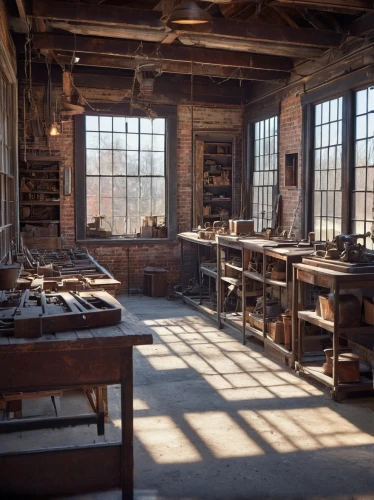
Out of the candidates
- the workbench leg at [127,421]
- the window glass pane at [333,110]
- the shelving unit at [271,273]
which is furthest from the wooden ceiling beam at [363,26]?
the workbench leg at [127,421]

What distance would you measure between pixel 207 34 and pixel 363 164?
3.02 meters

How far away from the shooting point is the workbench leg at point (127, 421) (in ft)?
12.4

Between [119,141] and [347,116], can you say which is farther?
[119,141]

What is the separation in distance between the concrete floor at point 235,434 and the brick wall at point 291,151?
3937 millimetres

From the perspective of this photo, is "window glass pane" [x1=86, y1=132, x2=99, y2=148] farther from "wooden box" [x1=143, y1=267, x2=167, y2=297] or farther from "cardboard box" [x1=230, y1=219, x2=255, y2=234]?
"cardboard box" [x1=230, y1=219, x2=255, y2=234]

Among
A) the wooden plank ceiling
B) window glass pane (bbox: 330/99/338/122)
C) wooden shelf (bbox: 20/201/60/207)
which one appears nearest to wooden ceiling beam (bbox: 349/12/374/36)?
the wooden plank ceiling

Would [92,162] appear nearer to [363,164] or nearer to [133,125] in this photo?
[133,125]

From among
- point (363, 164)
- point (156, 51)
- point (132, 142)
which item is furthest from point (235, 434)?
point (132, 142)

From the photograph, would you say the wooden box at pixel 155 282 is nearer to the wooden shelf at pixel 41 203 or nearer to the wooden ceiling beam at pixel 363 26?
the wooden shelf at pixel 41 203

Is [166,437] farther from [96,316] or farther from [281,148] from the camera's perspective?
[281,148]

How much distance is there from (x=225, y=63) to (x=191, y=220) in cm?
372

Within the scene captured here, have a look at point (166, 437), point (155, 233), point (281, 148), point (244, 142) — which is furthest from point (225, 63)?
point (166, 437)

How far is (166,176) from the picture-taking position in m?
13.3

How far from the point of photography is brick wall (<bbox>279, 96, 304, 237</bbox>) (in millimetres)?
11102
